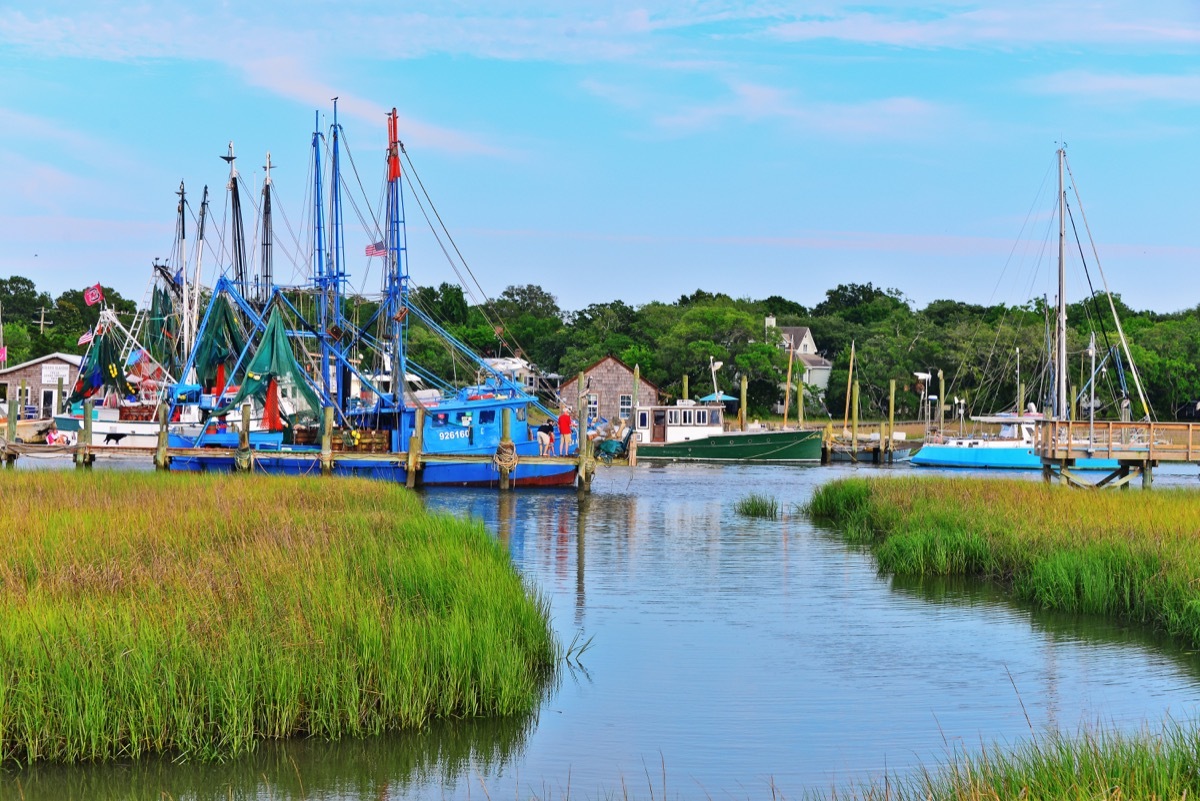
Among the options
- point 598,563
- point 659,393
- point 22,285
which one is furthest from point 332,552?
point 22,285

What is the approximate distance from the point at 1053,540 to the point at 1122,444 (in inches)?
569

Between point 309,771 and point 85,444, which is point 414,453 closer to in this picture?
point 85,444

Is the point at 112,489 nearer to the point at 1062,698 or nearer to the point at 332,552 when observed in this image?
the point at 332,552

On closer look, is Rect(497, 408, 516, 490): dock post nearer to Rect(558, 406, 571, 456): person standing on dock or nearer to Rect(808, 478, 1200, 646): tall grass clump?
Rect(558, 406, 571, 456): person standing on dock

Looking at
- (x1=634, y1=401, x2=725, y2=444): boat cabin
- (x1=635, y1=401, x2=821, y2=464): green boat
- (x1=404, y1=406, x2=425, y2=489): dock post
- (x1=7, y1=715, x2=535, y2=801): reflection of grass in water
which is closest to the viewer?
(x1=7, y1=715, x2=535, y2=801): reflection of grass in water

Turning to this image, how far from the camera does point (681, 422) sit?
215 feet

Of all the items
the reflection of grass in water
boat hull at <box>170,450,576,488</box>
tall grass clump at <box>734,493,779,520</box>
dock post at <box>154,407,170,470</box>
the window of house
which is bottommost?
the reflection of grass in water

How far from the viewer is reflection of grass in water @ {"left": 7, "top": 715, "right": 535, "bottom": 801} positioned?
31.3ft

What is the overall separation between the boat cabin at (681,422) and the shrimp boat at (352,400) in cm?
2124

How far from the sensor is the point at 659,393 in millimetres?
77750

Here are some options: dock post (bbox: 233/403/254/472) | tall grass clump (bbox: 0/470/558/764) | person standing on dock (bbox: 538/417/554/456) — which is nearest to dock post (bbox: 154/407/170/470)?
dock post (bbox: 233/403/254/472)

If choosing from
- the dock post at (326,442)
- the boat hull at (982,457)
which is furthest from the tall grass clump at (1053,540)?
the boat hull at (982,457)

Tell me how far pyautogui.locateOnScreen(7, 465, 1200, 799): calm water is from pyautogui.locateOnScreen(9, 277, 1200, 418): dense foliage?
51.8 metres

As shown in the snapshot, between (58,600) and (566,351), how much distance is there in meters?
79.4
